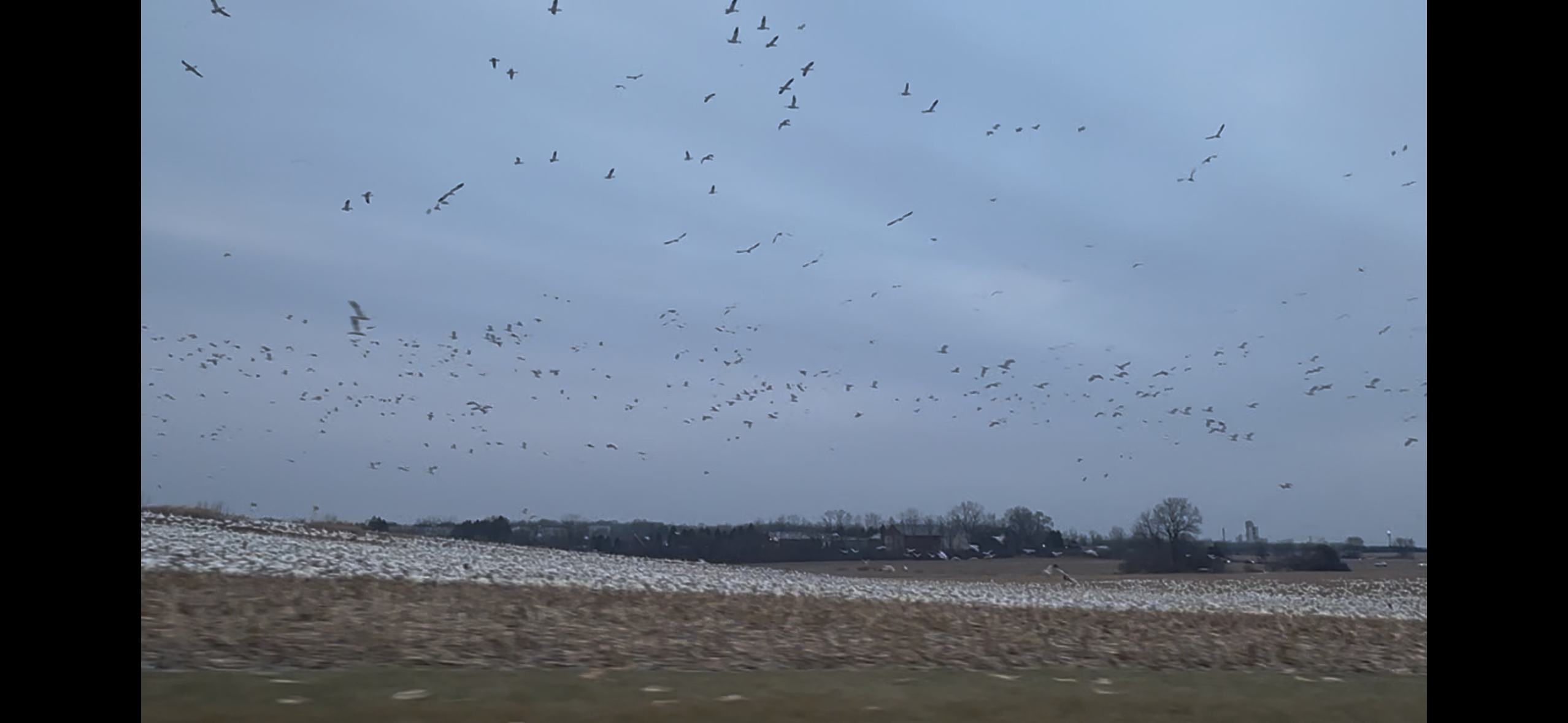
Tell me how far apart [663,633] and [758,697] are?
3251 millimetres

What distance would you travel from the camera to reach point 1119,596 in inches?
817

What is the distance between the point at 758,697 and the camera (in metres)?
7.59

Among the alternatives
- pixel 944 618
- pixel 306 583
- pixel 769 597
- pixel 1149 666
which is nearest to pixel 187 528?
pixel 306 583

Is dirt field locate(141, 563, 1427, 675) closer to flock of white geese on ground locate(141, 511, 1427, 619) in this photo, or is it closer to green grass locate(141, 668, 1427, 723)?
green grass locate(141, 668, 1427, 723)

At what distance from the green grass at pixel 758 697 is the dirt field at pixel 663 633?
632 mm

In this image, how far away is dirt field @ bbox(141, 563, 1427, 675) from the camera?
28.6ft

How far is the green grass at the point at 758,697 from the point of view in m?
6.63

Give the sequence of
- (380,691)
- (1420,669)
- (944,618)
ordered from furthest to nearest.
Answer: (944,618) → (1420,669) → (380,691)

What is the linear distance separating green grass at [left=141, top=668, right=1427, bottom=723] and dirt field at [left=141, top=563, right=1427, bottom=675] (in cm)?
63

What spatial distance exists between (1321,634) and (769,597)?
27.1 feet

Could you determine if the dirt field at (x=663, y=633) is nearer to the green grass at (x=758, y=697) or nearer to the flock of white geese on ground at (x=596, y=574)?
the green grass at (x=758, y=697)
